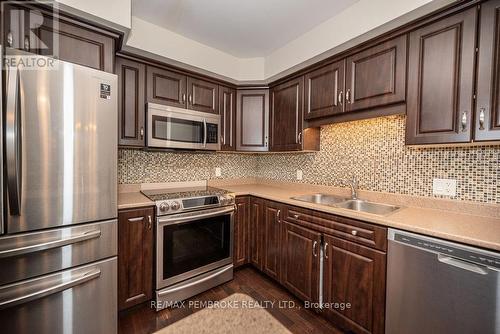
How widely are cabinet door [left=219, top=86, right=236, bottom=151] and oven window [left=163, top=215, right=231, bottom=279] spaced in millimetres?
901

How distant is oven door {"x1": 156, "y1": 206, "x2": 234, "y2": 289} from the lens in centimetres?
185

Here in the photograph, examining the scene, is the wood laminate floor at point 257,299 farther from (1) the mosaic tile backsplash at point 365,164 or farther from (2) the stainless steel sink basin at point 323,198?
(1) the mosaic tile backsplash at point 365,164

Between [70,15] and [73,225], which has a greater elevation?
[70,15]

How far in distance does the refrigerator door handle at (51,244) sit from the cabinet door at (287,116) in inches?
74.8

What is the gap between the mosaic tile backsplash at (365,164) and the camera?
1495mm

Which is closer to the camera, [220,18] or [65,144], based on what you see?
[65,144]

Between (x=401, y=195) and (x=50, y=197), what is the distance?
2.49m


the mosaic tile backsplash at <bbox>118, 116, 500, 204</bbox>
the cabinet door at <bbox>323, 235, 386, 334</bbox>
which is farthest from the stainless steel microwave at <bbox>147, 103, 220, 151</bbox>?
the cabinet door at <bbox>323, 235, 386, 334</bbox>

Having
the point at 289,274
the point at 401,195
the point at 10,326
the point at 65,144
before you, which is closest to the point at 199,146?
the point at 65,144

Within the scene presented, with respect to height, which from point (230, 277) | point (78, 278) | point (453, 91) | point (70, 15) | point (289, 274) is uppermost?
point (70, 15)

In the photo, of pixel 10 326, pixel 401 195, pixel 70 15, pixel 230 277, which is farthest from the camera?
pixel 230 277

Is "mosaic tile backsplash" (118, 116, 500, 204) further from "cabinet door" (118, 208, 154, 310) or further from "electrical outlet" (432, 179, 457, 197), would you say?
"cabinet door" (118, 208, 154, 310)

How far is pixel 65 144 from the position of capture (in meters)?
1.27

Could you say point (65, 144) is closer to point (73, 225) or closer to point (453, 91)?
point (73, 225)
